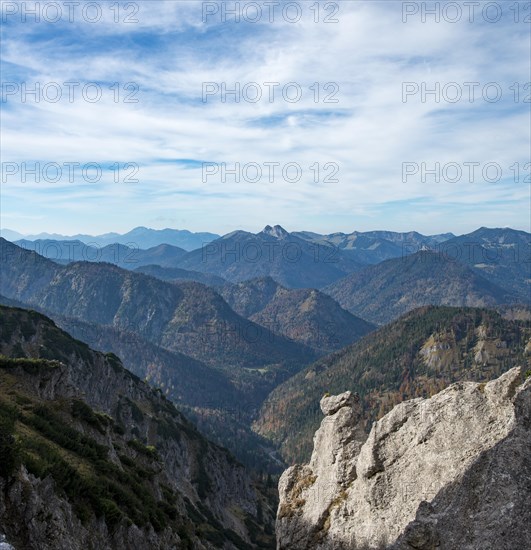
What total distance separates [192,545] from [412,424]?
31724 mm

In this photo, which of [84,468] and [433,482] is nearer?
[433,482]

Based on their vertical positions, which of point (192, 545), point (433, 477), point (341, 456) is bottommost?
point (192, 545)

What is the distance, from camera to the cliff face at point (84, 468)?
26.2m

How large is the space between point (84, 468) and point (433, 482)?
28.5 meters

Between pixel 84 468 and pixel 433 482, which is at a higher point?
pixel 433 482

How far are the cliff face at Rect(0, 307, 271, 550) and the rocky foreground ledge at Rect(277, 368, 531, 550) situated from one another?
578 inches

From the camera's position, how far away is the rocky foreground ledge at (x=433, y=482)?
23.5 metres

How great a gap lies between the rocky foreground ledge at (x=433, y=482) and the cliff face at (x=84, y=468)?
48.2 feet

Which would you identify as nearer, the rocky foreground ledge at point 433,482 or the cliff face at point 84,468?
the rocky foreground ledge at point 433,482

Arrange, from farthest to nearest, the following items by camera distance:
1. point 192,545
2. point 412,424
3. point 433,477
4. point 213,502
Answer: point 213,502 < point 192,545 < point 412,424 < point 433,477

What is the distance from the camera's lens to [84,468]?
125 ft

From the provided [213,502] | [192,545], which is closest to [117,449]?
[192,545]

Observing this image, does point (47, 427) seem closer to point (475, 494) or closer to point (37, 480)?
point (37, 480)

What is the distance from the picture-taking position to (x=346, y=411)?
3909 cm
